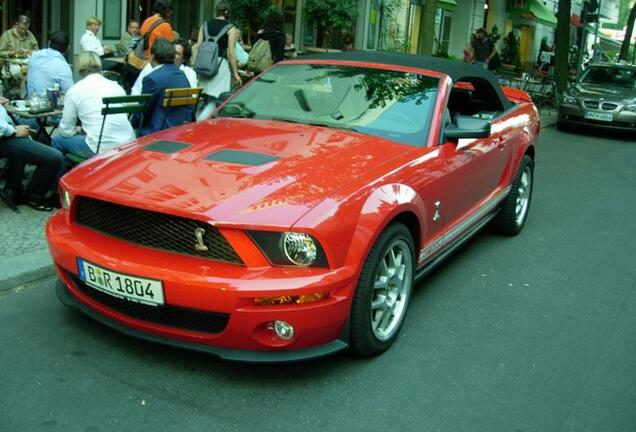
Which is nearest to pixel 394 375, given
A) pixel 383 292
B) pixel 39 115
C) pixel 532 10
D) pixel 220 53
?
pixel 383 292

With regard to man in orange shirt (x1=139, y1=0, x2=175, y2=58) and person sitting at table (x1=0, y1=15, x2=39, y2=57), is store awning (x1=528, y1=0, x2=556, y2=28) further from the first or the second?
man in orange shirt (x1=139, y1=0, x2=175, y2=58)

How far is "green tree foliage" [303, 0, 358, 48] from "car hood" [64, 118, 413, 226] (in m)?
14.8

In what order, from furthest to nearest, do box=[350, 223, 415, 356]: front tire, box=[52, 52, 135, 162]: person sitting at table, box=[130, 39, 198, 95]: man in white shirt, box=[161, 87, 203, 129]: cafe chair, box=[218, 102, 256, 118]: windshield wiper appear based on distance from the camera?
1. box=[130, 39, 198, 95]: man in white shirt
2. box=[161, 87, 203, 129]: cafe chair
3. box=[52, 52, 135, 162]: person sitting at table
4. box=[218, 102, 256, 118]: windshield wiper
5. box=[350, 223, 415, 356]: front tire

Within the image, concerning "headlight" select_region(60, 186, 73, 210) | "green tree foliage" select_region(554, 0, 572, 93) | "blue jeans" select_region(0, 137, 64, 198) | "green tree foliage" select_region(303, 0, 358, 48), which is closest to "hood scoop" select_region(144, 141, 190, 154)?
"headlight" select_region(60, 186, 73, 210)

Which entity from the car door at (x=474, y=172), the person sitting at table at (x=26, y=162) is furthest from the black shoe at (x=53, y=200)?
the car door at (x=474, y=172)

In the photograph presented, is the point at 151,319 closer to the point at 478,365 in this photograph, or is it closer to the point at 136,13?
the point at 478,365

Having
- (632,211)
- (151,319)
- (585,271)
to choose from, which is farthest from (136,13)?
(151,319)

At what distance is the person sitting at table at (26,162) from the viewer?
20.1ft

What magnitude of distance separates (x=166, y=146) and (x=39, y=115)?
2.76m

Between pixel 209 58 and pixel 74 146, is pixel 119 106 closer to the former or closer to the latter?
pixel 74 146

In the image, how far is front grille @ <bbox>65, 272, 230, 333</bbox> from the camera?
3.46 meters

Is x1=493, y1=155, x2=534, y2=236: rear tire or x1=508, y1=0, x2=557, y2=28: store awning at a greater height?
x1=508, y1=0, x2=557, y2=28: store awning

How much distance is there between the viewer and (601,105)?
596 inches

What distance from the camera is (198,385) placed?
11.7 ft
